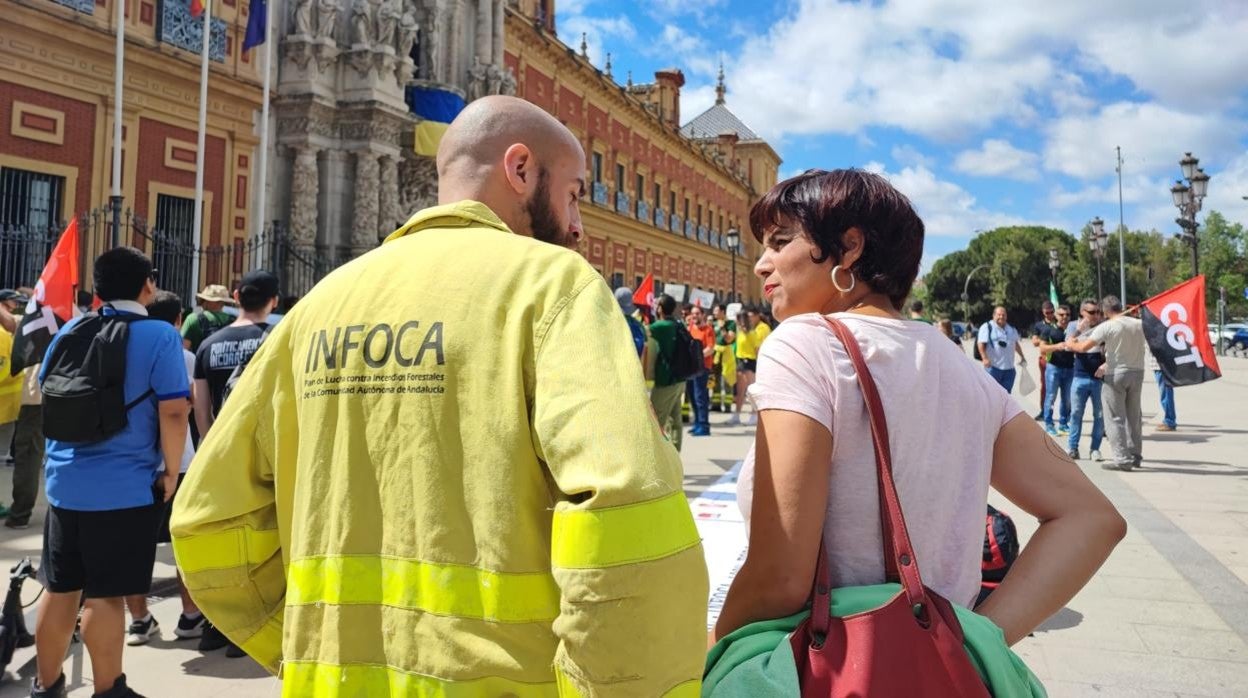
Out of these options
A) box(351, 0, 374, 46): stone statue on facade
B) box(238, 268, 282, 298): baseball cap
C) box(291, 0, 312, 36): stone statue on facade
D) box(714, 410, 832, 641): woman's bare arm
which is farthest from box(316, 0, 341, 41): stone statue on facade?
box(714, 410, 832, 641): woman's bare arm

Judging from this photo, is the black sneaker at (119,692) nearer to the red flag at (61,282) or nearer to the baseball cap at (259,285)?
the baseball cap at (259,285)

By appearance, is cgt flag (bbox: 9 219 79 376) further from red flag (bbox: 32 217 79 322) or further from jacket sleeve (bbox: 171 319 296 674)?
jacket sleeve (bbox: 171 319 296 674)

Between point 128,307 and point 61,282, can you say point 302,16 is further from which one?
point 128,307

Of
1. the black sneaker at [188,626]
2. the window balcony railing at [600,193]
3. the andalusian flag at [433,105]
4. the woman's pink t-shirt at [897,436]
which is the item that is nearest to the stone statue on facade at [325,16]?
the andalusian flag at [433,105]

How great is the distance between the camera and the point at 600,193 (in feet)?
99.8

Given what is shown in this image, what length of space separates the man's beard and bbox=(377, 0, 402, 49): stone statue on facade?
644 inches

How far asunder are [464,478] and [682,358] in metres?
7.55

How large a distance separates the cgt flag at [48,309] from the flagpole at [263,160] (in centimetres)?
723

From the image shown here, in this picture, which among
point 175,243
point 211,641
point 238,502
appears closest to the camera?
point 238,502

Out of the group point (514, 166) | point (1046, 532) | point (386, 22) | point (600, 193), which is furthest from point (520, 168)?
point (600, 193)

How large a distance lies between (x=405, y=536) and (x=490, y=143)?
2.42ft

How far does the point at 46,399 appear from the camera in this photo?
352cm

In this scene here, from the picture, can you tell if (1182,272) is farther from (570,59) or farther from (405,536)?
(405,536)

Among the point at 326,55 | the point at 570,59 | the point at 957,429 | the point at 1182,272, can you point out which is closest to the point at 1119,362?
the point at 957,429
